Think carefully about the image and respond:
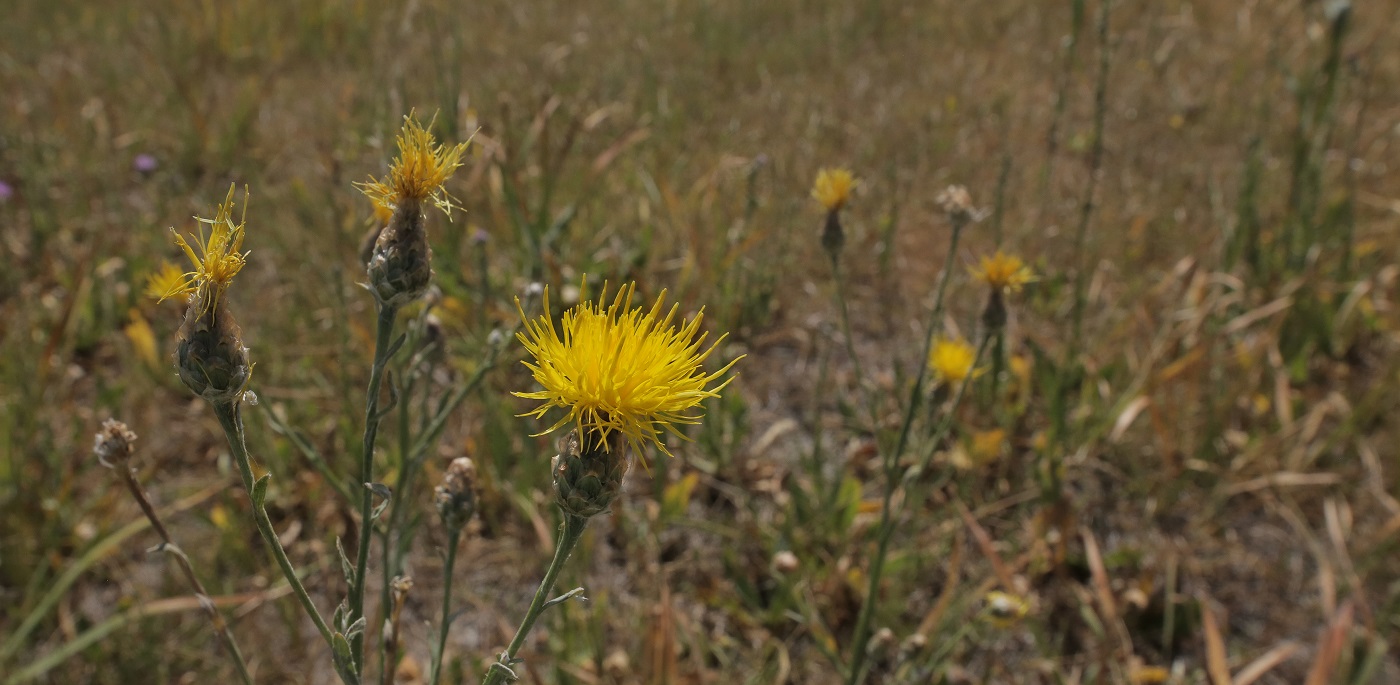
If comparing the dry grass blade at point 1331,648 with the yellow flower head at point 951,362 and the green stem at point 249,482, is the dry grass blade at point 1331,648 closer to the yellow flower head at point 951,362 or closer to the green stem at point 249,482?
the yellow flower head at point 951,362

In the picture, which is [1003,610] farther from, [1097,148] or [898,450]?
[1097,148]

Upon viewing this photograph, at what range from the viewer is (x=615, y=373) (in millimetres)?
1000

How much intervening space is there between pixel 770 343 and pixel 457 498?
2.17 metres

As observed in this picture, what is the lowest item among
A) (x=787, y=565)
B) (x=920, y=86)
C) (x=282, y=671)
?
(x=282, y=671)

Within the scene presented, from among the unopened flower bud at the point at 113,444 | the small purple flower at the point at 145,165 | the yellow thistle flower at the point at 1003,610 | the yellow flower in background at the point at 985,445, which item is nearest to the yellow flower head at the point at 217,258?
the unopened flower bud at the point at 113,444

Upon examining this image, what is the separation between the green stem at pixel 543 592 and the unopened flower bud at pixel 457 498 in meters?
0.33

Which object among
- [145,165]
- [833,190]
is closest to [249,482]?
[833,190]

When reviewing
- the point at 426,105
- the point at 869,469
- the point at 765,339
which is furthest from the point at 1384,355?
the point at 426,105

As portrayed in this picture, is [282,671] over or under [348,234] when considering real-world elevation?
under

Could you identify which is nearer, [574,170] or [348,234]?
[348,234]

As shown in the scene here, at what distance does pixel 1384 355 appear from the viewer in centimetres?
319

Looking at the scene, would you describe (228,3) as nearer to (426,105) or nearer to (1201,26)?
(426,105)

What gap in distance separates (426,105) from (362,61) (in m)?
1.09

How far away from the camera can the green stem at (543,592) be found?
3.10ft
